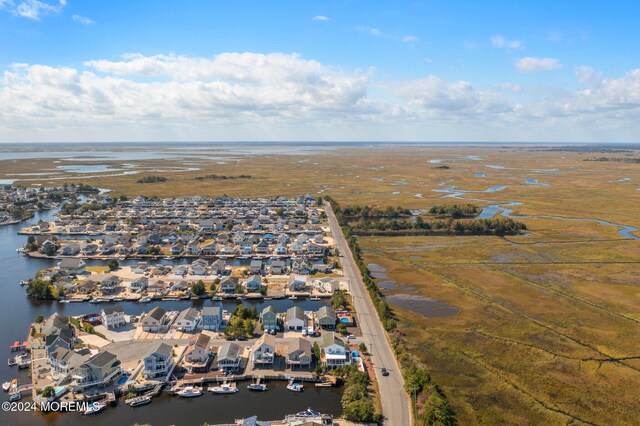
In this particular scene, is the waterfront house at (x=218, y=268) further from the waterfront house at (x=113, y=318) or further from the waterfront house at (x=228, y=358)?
the waterfront house at (x=228, y=358)

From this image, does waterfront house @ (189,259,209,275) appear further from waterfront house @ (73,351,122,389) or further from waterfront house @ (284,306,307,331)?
waterfront house @ (73,351,122,389)

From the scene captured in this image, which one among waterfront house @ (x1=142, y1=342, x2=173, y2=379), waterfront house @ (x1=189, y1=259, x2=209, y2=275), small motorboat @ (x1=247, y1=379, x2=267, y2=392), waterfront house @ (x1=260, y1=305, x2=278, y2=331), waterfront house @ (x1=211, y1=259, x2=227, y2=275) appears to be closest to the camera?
small motorboat @ (x1=247, y1=379, x2=267, y2=392)

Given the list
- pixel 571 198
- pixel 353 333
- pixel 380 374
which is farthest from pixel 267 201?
pixel 571 198

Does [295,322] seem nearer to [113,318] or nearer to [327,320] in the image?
[327,320]

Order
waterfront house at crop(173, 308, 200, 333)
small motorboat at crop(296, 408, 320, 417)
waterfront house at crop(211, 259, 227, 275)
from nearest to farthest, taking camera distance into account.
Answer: small motorboat at crop(296, 408, 320, 417)
waterfront house at crop(173, 308, 200, 333)
waterfront house at crop(211, 259, 227, 275)

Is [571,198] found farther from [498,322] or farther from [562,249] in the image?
[498,322]

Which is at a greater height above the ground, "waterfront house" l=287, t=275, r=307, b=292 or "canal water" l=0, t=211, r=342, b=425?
"waterfront house" l=287, t=275, r=307, b=292

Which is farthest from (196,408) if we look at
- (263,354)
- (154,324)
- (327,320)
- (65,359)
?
(327,320)

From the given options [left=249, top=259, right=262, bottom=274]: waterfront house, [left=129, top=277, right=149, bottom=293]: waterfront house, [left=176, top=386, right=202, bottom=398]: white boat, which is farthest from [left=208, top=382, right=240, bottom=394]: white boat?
[left=249, top=259, right=262, bottom=274]: waterfront house
